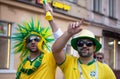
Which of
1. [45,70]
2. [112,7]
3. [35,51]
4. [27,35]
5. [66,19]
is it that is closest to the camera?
[45,70]

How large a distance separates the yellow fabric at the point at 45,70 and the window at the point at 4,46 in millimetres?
9097

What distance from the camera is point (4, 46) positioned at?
45.7 ft

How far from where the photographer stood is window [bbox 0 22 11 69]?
45.1 feet

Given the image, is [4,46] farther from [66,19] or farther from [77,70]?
[77,70]

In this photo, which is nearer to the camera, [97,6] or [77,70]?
[77,70]

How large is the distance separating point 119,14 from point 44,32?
860 inches

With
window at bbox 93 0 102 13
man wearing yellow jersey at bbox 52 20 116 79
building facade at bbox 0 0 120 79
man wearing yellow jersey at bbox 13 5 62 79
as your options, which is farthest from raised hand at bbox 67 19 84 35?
window at bbox 93 0 102 13

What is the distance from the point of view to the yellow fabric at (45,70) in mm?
4523

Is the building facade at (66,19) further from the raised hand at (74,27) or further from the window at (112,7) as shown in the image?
the raised hand at (74,27)

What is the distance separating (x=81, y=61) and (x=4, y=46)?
32.9 ft

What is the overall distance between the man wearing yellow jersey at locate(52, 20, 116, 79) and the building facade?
4.89 meters

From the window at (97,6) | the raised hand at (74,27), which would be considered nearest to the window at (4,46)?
the window at (97,6)

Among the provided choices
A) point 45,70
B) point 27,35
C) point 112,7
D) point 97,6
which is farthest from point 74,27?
point 112,7

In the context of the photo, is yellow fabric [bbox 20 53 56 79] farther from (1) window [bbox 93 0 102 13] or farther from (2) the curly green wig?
(1) window [bbox 93 0 102 13]
